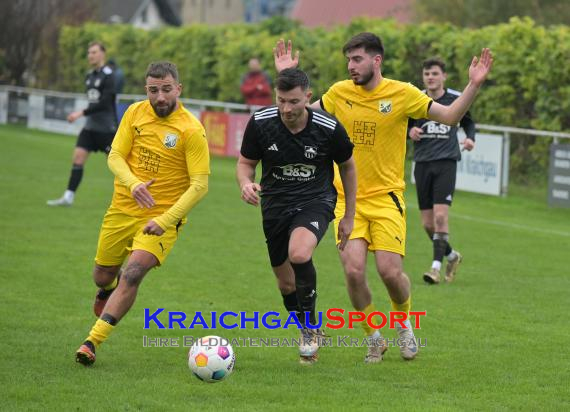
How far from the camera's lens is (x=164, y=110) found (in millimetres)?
8164

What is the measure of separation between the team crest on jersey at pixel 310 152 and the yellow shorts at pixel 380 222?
0.61 meters

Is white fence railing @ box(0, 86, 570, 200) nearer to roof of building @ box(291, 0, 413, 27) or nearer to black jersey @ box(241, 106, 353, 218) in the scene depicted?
black jersey @ box(241, 106, 353, 218)

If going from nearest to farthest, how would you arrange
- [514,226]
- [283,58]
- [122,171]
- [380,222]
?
[122,171] < [380,222] < [283,58] < [514,226]

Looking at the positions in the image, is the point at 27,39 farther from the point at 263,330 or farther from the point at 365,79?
the point at 365,79

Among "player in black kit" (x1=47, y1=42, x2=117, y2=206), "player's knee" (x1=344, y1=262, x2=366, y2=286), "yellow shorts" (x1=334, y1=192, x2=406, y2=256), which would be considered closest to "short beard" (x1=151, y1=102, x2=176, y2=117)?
"yellow shorts" (x1=334, y1=192, x2=406, y2=256)

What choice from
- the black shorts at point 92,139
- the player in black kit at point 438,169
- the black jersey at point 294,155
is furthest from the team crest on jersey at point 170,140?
the black shorts at point 92,139

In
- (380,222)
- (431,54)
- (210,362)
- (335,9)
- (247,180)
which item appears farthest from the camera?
(335,9)

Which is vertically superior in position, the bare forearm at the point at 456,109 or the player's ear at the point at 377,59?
the player's ear at the point at 377,59

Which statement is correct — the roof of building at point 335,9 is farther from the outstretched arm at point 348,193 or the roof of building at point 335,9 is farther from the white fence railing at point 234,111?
the outstretched arm at point 348,193

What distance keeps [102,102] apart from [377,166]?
9904 millimetres

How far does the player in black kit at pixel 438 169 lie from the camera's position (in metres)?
12.2

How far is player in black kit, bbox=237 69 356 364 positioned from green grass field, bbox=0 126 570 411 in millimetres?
683

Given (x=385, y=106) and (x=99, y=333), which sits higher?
(x=385, y=106)

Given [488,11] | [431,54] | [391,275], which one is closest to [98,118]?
[431,54]
